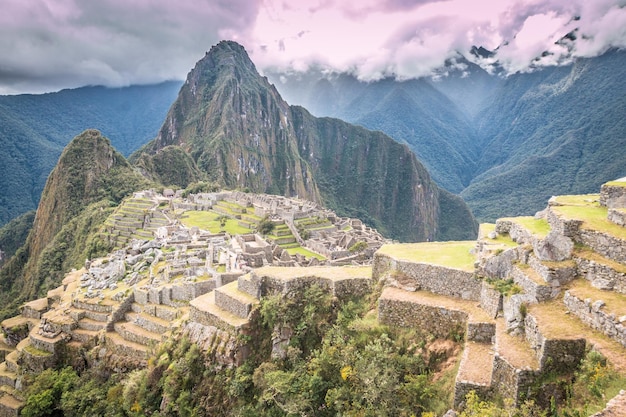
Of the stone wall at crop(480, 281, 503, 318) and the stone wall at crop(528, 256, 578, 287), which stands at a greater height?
the stone wall at crop(528, 256, 578, 287)

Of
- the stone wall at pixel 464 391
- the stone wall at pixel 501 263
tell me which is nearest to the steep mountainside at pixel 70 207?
the stone wall at pixel 501 263

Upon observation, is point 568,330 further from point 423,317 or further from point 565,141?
point 565,141

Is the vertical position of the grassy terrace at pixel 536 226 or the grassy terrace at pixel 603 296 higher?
the grassy terrace at pixel 536 226

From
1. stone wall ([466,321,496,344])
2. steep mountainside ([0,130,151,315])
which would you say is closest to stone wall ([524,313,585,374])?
stone wall ([466,321,496,344])

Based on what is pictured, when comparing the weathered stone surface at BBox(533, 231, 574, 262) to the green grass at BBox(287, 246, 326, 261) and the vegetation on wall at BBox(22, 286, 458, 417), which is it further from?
the green grass at BBox(287, 246, 326, 261)

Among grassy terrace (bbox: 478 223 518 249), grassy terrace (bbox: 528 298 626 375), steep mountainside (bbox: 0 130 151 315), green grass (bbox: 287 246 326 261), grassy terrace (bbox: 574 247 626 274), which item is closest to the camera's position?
grassy terrace (bbox: 528 298 626 375)

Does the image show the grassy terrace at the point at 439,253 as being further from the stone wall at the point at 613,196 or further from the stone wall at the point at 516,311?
the stone wall at the point at 613,196

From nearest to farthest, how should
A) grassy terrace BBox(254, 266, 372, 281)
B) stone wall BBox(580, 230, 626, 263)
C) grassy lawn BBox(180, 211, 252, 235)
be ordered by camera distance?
stone wall BBox(580, 230, 626, 263), grassy terrace BBox(254, 266, 372, 281), grassy lawn BBox(180, 211, 252, 235)
